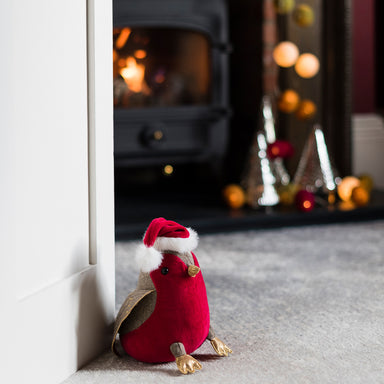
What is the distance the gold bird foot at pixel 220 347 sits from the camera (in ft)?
3.34

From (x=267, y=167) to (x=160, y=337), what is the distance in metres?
1.41

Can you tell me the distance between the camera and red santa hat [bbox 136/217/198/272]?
971mm

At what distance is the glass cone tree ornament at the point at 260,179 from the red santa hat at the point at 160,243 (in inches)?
51.2

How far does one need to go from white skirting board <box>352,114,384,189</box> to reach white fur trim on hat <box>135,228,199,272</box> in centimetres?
224

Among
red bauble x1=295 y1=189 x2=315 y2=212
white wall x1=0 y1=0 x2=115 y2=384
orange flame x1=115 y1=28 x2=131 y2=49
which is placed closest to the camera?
white wall x1=0 y1=0 x2=115 y2=384

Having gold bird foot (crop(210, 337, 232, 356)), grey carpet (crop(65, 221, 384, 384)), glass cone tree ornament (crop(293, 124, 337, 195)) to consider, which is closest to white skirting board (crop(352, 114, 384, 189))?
glass cone tree ornament (crop(293, 124, 337, 195))

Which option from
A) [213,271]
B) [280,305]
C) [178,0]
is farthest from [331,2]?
[280,305]

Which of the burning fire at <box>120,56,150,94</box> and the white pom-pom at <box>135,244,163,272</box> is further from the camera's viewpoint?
the burning fire at <box>120,56,150,94</box>

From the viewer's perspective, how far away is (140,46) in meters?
2.40

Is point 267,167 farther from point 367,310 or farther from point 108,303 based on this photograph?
point 108,303

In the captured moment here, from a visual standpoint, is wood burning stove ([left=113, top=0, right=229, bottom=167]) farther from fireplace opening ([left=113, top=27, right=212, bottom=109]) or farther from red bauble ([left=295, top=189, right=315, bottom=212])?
red bauble ([left=295, top=189, right=315, bottom=212])

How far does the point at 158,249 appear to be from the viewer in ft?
3.26

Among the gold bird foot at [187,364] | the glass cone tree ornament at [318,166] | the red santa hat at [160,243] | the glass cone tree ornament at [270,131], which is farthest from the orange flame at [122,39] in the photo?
the gold bird foot at [187,364]

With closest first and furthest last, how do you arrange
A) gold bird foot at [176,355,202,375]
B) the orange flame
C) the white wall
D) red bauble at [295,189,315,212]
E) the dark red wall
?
the white wall, gold bird foot at [176,355,202,375], red bauble at [295,189,315,212], the orange flame, the dark red wall
